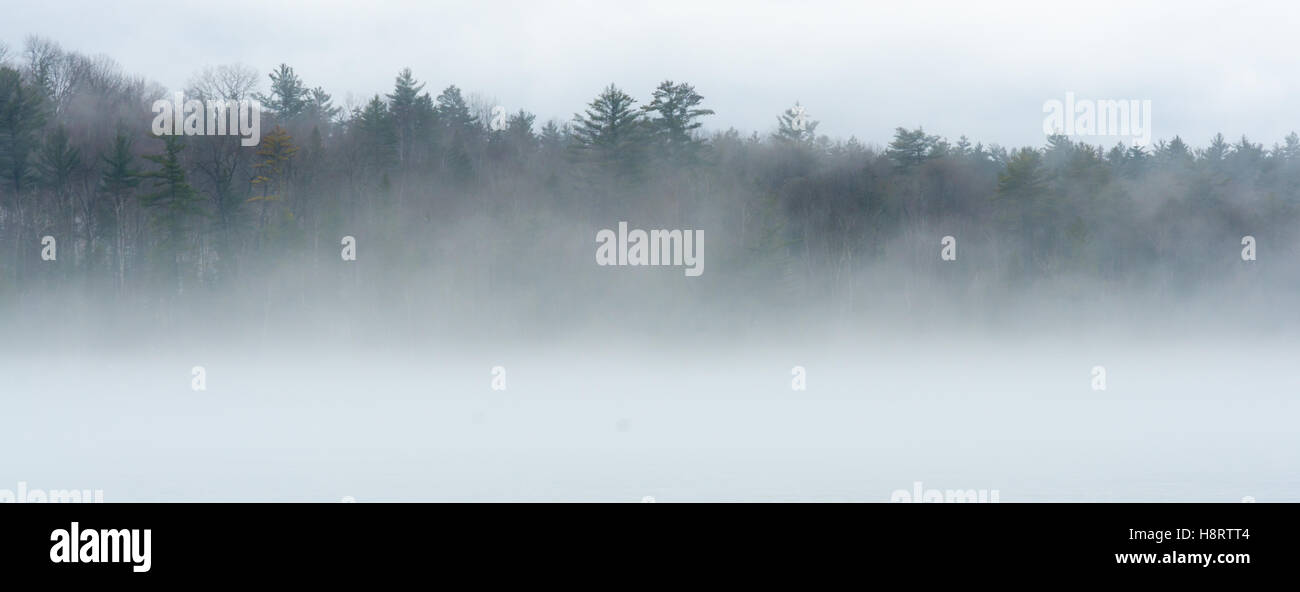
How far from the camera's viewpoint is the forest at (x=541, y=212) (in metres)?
48.5

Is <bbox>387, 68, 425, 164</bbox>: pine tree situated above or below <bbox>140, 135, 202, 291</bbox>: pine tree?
above

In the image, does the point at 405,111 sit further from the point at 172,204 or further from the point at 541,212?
the point at 172,204

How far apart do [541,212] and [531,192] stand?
2882mm

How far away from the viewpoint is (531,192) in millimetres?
Answer: 57531

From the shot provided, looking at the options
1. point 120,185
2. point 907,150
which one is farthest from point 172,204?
point 907,150

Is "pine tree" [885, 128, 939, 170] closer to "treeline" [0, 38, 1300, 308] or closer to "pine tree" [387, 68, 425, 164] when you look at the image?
"treeline" [0, 38, 1300, 308]

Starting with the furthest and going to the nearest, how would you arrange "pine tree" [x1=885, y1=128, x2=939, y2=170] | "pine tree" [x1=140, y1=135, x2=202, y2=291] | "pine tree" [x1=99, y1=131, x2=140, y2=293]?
"pine tree" [x1=885, y1=128, x2=939, y2=170], "pine tree" [x1=99, y1=131, x2=140, y2=293], "pine tree" [x1=140, y1=135, x2=202, y2=291]

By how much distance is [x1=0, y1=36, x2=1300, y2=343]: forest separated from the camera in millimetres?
48469

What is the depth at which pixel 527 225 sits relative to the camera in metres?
52.1

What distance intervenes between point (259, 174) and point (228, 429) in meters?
28.5

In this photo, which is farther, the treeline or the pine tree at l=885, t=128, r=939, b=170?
the pine tree at l=885, t=128, r=939, b=170

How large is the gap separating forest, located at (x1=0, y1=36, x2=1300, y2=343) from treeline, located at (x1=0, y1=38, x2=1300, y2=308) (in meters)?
0.13

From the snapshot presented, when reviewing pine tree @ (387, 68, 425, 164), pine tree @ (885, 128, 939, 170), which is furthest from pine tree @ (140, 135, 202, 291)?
pine tree @ (885, 128, 939, 170)
